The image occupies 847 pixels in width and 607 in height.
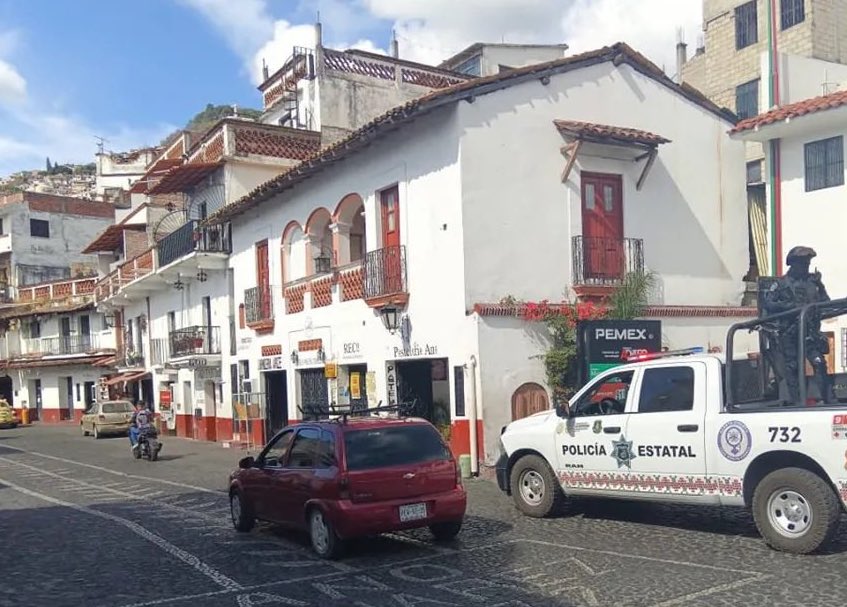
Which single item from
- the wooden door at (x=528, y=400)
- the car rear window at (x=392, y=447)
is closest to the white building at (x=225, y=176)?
the wooden door at (x=528, y=400)

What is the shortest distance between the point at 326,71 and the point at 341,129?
1826 millimetres

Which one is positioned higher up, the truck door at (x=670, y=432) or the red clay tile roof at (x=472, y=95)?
the red clay tile roof at (x=472, y=95)

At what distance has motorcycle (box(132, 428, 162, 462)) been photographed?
21.5m

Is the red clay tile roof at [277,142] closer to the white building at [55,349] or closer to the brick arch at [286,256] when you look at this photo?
the brick arch at [286,256]

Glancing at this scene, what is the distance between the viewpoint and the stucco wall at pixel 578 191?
15.3m

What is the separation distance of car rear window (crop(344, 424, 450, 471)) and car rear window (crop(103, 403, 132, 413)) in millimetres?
25995

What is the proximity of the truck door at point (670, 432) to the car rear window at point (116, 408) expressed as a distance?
27.0 m

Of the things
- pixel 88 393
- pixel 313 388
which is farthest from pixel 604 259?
pixel 88 393

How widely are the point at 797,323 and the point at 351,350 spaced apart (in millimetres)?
11385

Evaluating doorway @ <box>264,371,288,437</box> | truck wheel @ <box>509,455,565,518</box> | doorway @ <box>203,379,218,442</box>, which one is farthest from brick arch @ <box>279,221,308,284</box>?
truck wheel @ <box>509,455,565,518</box>

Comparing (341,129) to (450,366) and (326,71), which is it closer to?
(326,71)

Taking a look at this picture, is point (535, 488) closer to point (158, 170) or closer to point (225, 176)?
point (225, 176)

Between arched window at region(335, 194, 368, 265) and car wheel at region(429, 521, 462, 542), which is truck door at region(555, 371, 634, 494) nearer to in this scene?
car wheel at region(429, 521, 462, 542)

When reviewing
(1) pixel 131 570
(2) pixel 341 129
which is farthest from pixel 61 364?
(1) pixel 131 570
